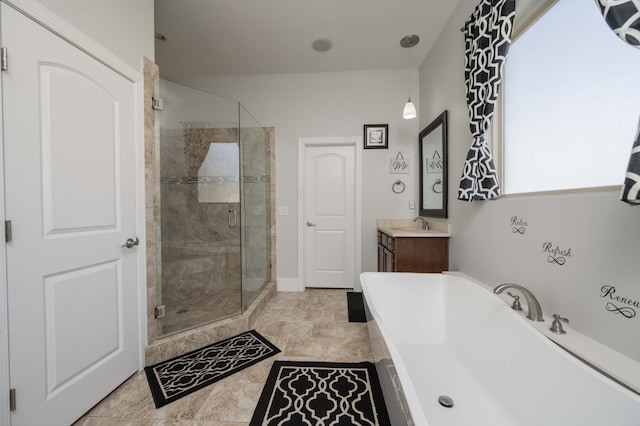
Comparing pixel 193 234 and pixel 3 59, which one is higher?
pixel 3 59

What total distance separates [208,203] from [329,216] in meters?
1.50

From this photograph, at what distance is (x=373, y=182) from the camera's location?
3.05m

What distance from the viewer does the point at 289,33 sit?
2320 mm

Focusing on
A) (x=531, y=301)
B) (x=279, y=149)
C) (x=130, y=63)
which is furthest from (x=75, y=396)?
(x=279, y=149)

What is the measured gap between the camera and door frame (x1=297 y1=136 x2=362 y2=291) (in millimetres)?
3059

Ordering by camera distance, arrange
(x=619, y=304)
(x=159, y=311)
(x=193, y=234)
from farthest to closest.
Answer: (x=193, y=234)
(x=159, y=311)
(x=619, y=304)

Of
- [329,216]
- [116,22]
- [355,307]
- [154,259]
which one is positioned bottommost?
[355,307]

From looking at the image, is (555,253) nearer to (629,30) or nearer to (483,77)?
(629,30)

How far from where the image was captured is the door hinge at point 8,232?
3.19 ft

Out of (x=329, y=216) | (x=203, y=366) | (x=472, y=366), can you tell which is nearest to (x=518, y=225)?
(x=472, y=366)

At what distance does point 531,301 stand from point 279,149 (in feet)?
9.31

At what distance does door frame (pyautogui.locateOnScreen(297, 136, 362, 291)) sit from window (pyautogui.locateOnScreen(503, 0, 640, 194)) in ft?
5.55

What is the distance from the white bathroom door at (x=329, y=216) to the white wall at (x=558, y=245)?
4.53 feet

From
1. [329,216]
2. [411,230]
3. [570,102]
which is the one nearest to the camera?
[570,102]
